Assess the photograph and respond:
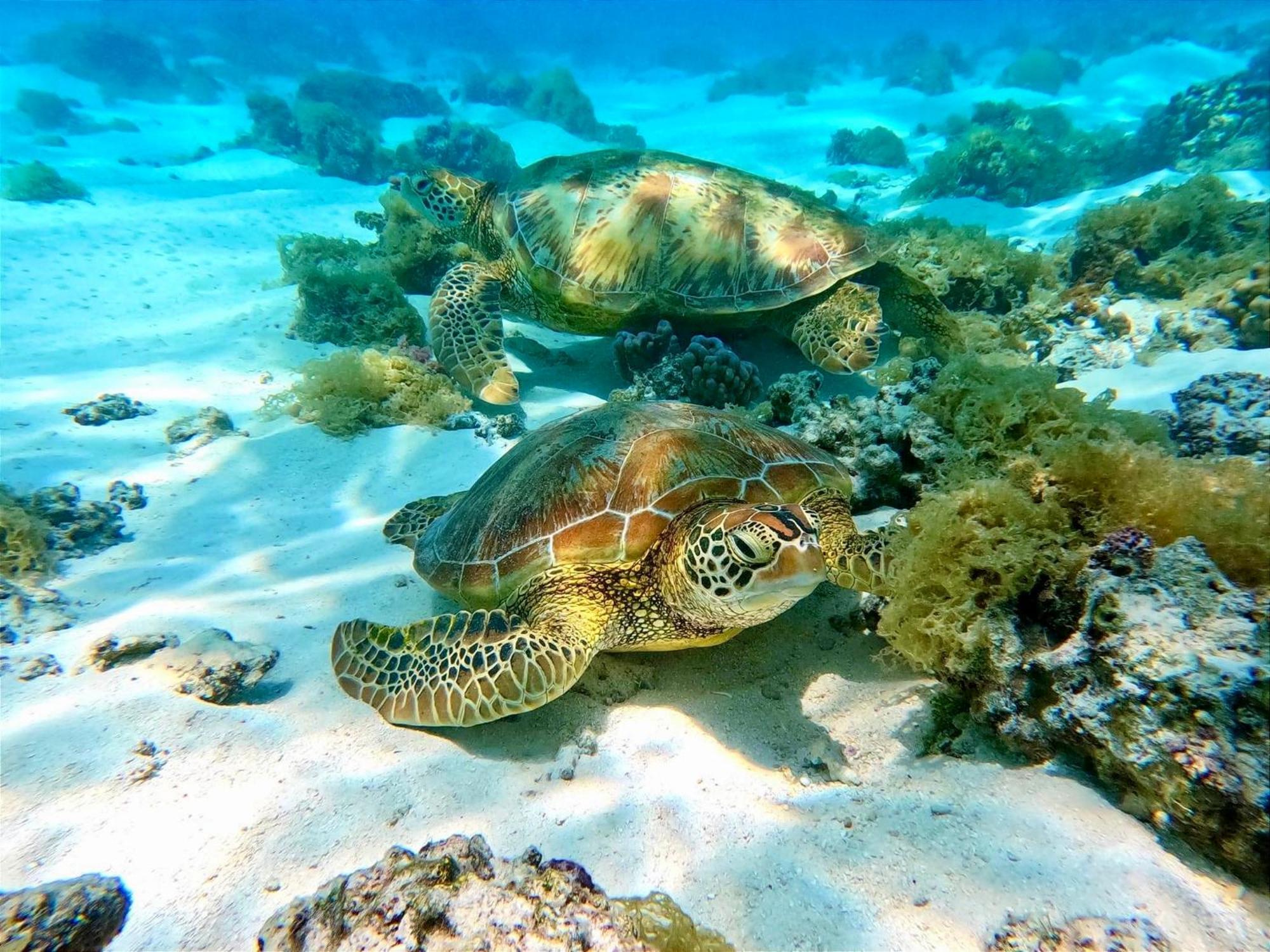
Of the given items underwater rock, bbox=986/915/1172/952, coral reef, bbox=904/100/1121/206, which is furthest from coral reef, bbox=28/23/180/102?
underwater rock, bbox=986/915/1172/952

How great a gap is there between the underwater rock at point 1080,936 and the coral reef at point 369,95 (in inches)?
1177

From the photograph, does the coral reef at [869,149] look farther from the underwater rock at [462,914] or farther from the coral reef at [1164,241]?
the underwater rock at [462,914]

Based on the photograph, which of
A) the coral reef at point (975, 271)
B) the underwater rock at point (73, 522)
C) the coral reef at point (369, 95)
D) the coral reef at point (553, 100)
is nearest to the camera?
the underwater rock at point (73, 522)

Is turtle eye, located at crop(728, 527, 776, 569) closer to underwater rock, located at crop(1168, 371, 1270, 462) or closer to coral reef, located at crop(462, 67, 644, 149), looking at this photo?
underwater rock, located at crop(1168, 371, 1270, 462)

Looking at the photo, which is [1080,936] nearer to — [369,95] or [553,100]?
[553,100]

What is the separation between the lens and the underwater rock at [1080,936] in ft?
4.79

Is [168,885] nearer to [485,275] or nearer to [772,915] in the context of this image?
[772,915]

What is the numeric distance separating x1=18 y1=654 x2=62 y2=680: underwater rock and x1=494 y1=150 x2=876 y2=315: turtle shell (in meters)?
4.96

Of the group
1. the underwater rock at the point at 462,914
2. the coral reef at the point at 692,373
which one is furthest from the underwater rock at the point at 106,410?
the underwater rock at the point at 462,914

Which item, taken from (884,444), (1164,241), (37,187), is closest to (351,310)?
(884,444)

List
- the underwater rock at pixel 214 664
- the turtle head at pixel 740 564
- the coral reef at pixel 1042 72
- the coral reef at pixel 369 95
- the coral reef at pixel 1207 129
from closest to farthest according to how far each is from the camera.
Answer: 1. the turtle head at pixel 740 564
2. the underwater rock at pixel 214 664
3. the coral reef at pixel 1207 129
4. the coral reef at pixel 369 95
5. the coral reef at pixel 1042 72

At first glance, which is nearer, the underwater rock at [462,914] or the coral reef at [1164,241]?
the underwater rock at [462,914]

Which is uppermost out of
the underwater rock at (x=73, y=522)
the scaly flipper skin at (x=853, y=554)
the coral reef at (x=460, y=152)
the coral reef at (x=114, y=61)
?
the coral reef at (x=114, y=61)

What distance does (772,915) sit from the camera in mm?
1848
